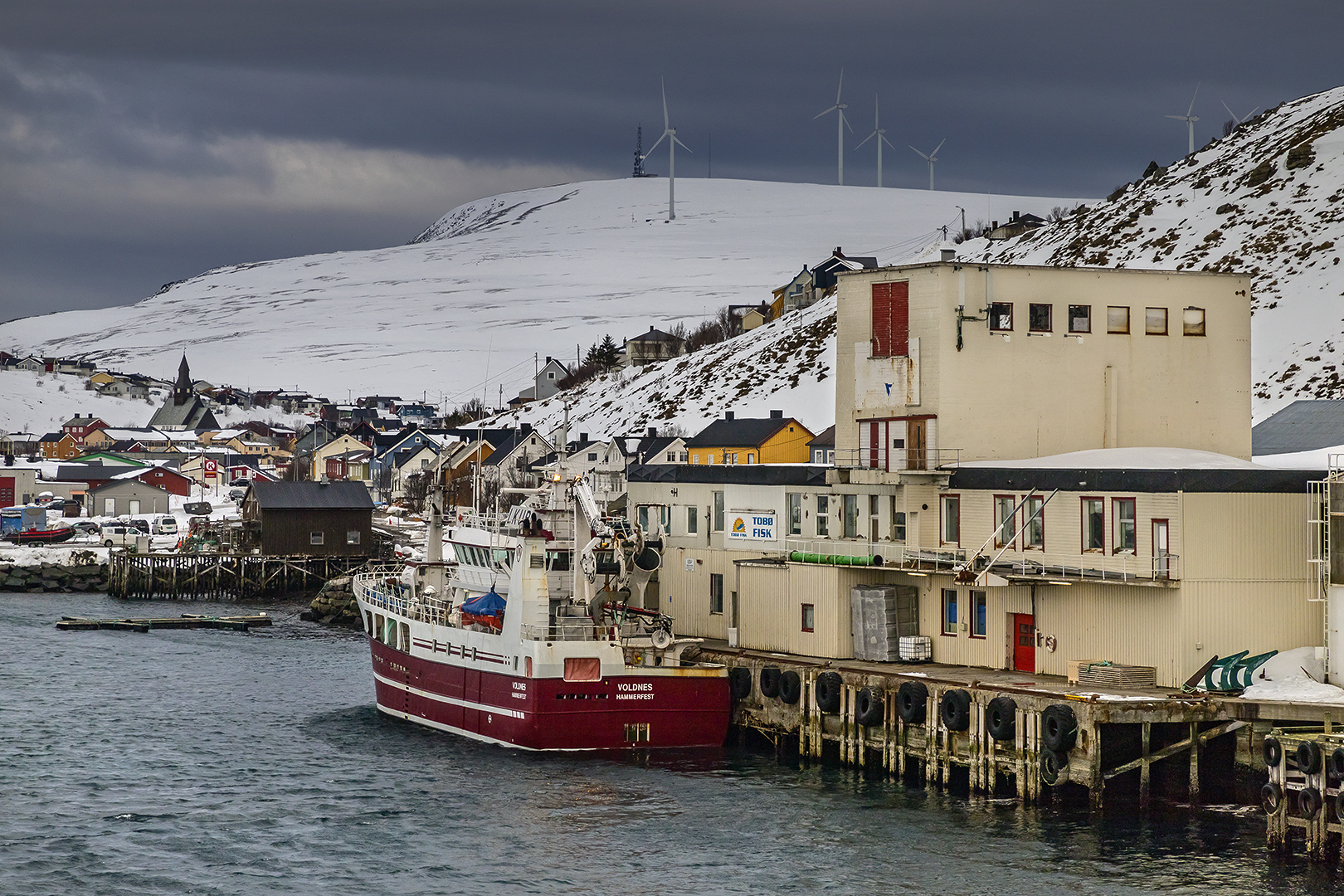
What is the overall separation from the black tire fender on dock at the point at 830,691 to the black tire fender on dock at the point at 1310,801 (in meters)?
13.5

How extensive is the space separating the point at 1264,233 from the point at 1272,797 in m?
110

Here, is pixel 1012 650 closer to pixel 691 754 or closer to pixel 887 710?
pixel 887 710

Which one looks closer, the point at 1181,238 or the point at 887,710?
the point at 887,710

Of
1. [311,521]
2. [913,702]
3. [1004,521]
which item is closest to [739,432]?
[311,521]

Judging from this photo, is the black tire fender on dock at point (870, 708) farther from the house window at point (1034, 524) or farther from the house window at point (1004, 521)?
the house window at point (1034, 524)

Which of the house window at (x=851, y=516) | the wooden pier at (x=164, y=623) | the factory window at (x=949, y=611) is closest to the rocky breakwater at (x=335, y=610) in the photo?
the wooden pier at (x=164, y=623)

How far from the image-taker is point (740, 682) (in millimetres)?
47781

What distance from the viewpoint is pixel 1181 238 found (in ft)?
474

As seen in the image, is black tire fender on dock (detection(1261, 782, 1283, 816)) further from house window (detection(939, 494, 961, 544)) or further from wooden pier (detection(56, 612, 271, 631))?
wooden pier (detection(56, 612, 271, 631))

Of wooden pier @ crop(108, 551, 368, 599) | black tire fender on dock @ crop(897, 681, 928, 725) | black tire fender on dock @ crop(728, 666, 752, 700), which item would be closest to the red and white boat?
black tire fender on dock @ crop(728, 666, 752, 700)

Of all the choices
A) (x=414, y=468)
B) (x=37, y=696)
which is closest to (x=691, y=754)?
(x=37, y=696)

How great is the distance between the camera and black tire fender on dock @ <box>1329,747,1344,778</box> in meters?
33.0

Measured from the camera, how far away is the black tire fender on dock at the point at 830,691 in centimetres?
4459

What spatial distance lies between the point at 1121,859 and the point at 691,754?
14.7 metres
